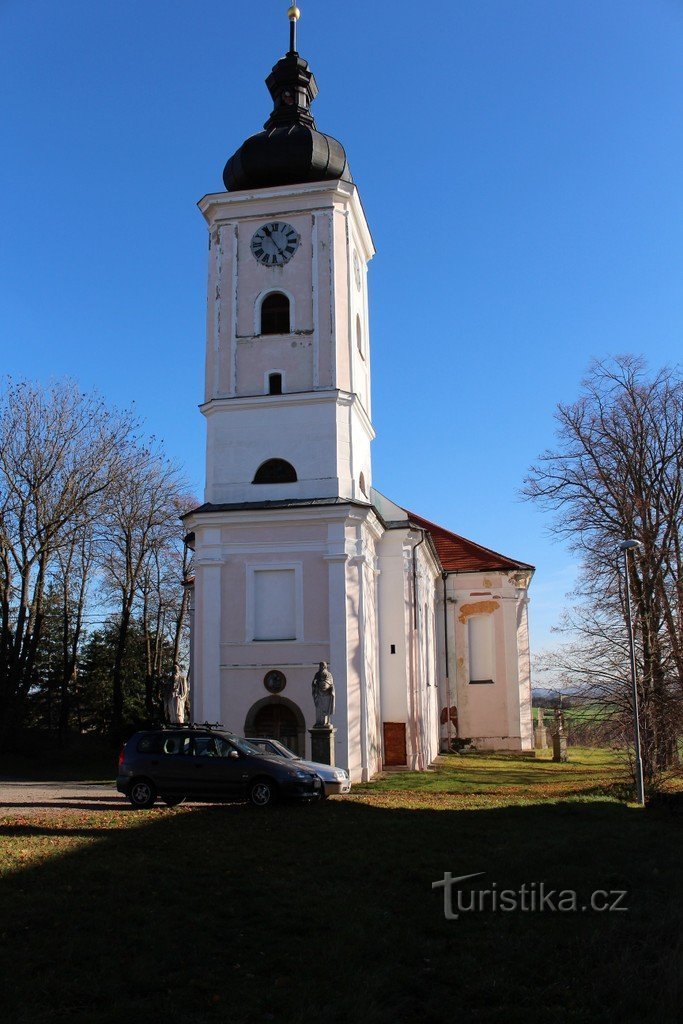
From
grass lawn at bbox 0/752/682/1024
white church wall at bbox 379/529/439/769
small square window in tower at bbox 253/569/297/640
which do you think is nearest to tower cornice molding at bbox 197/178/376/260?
white church wall at bbox 379/529/439/769

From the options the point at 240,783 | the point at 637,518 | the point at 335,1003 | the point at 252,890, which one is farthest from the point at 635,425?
the point at 335,1003

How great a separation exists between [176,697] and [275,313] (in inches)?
432

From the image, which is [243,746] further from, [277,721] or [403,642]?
[403,642]

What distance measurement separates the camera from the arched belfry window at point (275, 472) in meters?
24.9

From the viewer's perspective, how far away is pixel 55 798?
1844 cm

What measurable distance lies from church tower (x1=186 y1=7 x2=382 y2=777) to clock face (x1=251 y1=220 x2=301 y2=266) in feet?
0.12

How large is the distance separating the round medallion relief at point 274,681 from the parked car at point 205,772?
6.50 meters

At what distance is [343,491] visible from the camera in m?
24.7

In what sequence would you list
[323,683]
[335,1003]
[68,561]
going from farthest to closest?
[68,561] → [323,683] → [335,1003]

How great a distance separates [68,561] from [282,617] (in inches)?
670

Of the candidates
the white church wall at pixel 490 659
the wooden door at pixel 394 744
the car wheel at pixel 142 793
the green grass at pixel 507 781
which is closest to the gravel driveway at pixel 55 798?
the car wheel at pixel 142 793

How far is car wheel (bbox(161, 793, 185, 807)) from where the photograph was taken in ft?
53.3

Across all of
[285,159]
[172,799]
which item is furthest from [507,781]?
[285,159]

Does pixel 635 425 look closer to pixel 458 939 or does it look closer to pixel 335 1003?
pixel 458 939
